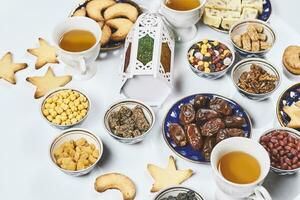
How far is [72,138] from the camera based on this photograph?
154 centimetres

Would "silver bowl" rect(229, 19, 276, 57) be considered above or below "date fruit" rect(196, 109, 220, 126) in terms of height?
above

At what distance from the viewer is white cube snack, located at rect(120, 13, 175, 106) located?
1.59m

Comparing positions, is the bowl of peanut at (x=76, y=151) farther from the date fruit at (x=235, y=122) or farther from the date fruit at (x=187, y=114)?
the date fruit at (x=235, y=122)

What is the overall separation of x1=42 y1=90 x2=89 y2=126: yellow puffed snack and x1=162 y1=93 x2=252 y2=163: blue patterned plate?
0.80ft

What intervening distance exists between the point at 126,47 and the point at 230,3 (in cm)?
39

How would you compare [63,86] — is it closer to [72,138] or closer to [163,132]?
[72,138]

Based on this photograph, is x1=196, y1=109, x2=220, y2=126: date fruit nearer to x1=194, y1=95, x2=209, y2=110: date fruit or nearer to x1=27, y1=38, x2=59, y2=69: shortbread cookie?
x1=194, y1=95, x2=209, y2=110: date fruit

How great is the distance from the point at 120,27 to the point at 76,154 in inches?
19.1

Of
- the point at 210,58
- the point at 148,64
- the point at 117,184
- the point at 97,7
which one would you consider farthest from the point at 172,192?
the point at 97,7

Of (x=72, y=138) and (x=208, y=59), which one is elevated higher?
(x=208, y=59)

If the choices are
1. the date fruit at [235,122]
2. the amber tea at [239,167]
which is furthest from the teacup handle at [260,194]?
the date fruit at [235,122]

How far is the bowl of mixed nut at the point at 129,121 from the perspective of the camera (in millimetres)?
1521

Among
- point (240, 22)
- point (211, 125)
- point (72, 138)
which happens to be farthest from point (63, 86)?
point (240, 22)

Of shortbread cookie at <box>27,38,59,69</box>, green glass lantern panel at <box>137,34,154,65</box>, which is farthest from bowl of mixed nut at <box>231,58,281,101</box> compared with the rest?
shortbread cookie at <box>27,38,59,69</box>
